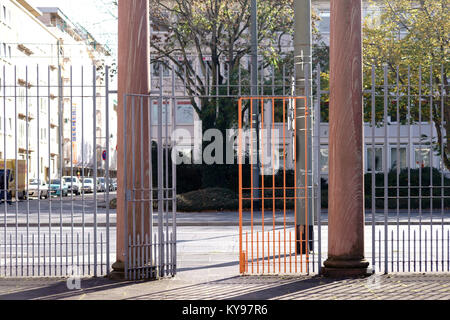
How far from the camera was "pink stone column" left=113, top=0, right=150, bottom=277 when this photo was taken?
1027cm

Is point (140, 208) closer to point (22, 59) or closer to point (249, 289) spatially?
point (249, 289)

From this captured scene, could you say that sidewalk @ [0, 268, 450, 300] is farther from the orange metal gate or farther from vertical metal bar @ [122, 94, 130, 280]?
the orange metal gate

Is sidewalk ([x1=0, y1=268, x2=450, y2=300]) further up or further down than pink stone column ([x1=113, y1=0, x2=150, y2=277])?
further down

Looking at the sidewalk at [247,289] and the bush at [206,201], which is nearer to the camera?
the sidewalk at [247,289]

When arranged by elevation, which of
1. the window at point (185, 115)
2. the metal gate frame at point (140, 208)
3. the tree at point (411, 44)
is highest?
the tree at point (411, 44)

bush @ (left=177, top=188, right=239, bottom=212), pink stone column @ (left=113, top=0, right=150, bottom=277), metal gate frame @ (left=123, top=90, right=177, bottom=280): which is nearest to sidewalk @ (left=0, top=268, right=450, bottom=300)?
metal gate frame @ (left=123, top=90, right=177, bottom=280)

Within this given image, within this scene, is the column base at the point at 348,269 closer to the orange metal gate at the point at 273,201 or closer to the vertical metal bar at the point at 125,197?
the orange metal gate at the point at 273,201

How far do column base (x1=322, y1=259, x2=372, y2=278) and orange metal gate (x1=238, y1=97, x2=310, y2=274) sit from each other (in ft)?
1.57

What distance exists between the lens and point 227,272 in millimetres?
11320

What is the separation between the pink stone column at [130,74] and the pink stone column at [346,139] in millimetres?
2625

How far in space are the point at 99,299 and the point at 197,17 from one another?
1012 inches

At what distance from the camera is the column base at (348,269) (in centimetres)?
1030

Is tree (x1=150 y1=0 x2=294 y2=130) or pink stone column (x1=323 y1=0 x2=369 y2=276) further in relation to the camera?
tree (x1=150 y1=0 x2=294 y2=130)

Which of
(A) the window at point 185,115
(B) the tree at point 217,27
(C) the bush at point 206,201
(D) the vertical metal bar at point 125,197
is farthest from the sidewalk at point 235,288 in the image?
(A) the window at point 185,115
